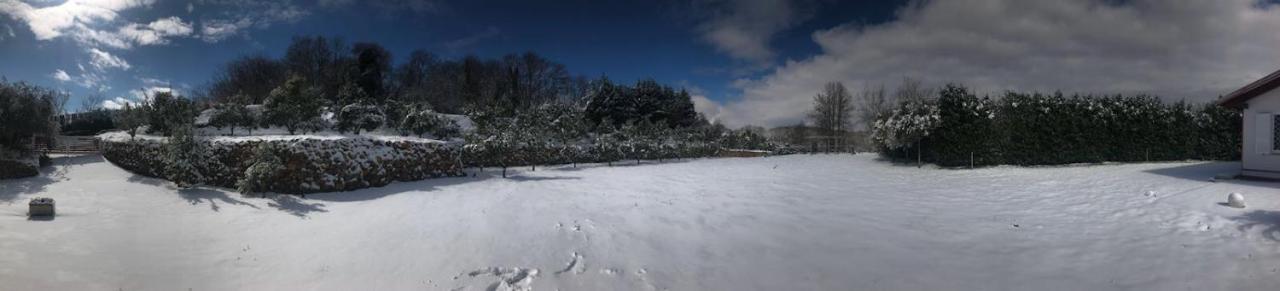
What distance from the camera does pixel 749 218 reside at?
6793mm

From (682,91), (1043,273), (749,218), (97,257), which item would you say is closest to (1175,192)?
(1043,273)

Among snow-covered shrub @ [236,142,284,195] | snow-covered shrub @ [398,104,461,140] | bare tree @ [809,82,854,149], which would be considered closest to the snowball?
snow-covered shrub @ [236,142,284,195]

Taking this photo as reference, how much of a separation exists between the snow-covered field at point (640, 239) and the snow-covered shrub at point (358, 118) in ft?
11.4

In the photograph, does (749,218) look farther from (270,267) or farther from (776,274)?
(270,267)

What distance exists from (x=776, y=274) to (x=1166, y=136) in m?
17.3

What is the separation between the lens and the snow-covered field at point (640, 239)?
447 cm

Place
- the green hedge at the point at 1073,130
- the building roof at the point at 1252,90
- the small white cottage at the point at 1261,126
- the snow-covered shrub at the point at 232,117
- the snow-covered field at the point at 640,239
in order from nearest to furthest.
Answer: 1. the snow-covered field at the point at 640,239
2. the building roof at the point at 1252,90
3. the small white cottage at the point at 1261,126
4. the snow-covered shrub at the point at 232,117
5. the green hedge at the point at 1073,130

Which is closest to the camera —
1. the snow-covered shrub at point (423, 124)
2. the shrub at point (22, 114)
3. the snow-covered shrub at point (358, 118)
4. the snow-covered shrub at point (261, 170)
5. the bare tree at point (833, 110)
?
the snow-covered shrub at point (261, 170)

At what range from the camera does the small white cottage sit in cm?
Result: 948

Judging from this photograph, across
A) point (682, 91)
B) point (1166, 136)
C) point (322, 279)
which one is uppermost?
point (682, 91)

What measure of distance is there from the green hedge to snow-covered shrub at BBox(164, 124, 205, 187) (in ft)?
55.7

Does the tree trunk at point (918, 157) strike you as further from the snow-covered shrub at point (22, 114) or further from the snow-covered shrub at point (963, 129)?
the snow-covered shrub at point (22, 114)

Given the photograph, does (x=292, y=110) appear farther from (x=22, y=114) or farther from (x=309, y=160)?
(x=22, y=114)

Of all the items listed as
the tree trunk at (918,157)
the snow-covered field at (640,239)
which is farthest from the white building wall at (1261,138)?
the tree trunk at (918,157)
